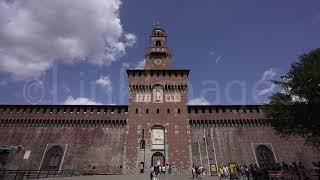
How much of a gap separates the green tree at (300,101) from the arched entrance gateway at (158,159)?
646 inches

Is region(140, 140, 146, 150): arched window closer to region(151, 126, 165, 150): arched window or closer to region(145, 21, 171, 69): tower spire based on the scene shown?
region(151, 126, 165, 150): arched window

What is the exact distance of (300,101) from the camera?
1142 inches

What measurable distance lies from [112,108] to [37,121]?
40.7ft

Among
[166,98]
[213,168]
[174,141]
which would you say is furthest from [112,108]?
[213,168]

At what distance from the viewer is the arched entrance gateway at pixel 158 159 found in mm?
38925

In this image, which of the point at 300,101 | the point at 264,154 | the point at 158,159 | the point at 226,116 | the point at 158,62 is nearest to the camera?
the point at 300,101

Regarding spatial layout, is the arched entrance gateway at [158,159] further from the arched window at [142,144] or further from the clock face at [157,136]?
the arched window at [142,144]

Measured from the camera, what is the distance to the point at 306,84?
27562 millimetres

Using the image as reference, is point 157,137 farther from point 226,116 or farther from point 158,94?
point 226,116

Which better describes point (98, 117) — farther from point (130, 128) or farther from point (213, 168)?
point (213, 168)

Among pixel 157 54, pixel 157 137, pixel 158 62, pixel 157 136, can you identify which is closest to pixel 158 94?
pixel 157 136

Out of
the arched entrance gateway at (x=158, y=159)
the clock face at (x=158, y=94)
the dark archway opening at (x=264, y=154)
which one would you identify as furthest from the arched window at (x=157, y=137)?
the dark archway opening at (x=264, y=154)

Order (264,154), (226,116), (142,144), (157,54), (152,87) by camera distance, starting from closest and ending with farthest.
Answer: (142,144) < (264,154) < (226,116) < (152,87) < (157,54)

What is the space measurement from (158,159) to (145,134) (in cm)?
420
